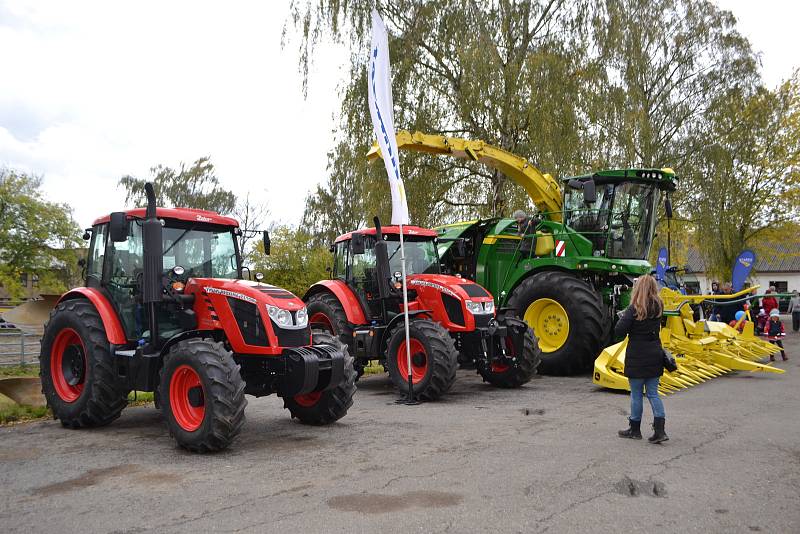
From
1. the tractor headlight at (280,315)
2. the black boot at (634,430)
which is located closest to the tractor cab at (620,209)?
the black boot at (634,430)

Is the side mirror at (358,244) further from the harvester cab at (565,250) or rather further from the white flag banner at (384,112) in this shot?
the harvester cab at (565,250)

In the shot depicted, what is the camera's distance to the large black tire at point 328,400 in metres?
7.07

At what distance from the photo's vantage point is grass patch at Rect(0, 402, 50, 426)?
7.82 meters

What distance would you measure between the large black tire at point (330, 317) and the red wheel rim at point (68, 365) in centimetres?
335

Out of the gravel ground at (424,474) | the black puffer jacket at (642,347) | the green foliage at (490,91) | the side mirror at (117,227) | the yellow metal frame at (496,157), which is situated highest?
the green foliage at (490,91)

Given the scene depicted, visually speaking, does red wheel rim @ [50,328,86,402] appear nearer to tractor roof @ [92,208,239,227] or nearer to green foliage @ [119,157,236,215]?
tractor roof @ [92,208,239,227]

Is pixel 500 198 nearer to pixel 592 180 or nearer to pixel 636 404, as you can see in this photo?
pixel 592 180

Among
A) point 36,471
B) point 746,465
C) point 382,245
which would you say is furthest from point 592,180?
point 36,471

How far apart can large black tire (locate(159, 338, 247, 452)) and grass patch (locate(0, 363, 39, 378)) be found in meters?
8.99

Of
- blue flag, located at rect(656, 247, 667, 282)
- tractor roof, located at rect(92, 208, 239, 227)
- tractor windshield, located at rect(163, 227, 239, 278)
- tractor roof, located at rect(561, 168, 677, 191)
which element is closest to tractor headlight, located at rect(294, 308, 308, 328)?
tractor windshield, located at rect(163, 227, 239, 278)

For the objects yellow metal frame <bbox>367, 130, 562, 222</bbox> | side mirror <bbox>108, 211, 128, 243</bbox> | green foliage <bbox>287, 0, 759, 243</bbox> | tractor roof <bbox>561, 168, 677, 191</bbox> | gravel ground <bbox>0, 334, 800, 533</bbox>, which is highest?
green foliage <bbox>287, 0, 759, 243</bbox>

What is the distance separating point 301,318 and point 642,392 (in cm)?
329

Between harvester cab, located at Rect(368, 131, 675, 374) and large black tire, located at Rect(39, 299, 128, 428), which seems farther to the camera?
harvester cab, located at Rect(368, 131, 675, 374)

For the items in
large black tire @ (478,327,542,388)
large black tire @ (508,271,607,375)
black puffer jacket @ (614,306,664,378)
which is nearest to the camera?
black puffer jacket @ (614,306,664,378)
